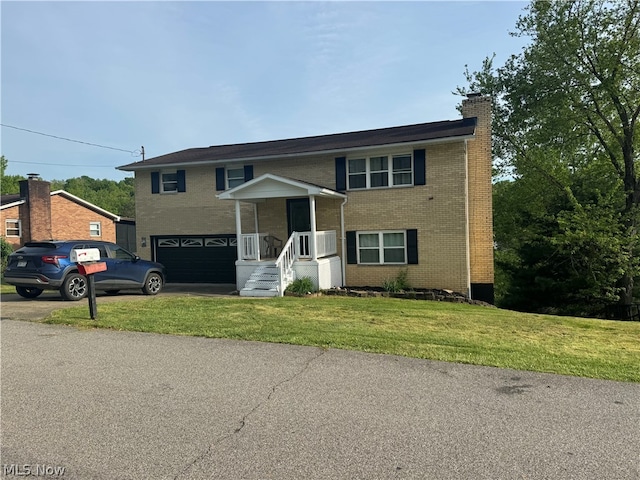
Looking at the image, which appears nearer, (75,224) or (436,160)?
(436,160)

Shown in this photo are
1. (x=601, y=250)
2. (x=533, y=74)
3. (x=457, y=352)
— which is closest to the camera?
(x=457, y=352)

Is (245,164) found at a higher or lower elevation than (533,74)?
lower

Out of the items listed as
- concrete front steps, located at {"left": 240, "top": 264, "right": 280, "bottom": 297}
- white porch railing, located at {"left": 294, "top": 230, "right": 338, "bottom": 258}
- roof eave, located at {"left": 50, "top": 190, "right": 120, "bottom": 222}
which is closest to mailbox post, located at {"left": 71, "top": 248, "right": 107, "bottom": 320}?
concrete front steps, located at {"left": 240, "top": 264, "right": 280, "bottom": 297}

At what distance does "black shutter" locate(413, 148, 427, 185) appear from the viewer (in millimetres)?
14672

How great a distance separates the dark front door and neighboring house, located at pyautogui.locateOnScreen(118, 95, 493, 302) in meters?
0.04

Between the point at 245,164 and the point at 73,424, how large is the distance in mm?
13870

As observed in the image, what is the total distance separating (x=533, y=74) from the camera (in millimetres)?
20062

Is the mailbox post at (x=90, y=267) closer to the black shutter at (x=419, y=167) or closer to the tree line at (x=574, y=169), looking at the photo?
the black shutter at (x=419, y=167)

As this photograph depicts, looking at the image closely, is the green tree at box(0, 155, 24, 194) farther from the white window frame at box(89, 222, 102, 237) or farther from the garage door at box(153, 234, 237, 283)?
the garage door at box(153, 234, 237, 283)

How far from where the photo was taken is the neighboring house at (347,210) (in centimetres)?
1434

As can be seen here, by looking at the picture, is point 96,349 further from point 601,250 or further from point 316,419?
point 601,250

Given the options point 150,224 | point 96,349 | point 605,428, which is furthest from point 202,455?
point 150,224

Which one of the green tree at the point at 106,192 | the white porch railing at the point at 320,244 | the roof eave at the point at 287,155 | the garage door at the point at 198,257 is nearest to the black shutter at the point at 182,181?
the roof eave at the point at 287,155

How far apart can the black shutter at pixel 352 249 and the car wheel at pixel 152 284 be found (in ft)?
21.0
